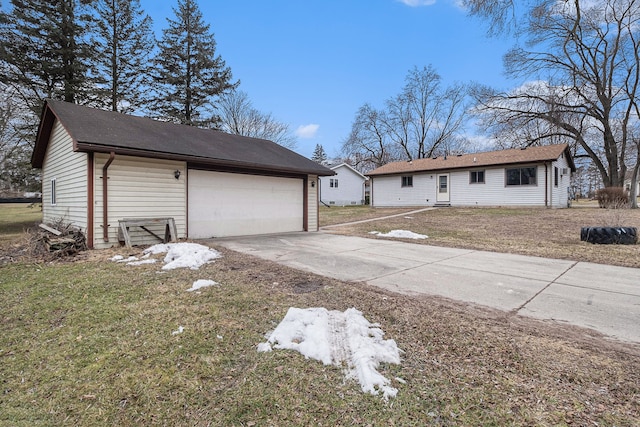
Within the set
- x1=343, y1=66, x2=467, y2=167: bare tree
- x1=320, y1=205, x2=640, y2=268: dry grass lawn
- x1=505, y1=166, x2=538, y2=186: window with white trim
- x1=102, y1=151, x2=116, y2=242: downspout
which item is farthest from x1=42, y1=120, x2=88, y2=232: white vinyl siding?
x1=343, y1=66, x2=467, y2=167: bare tree

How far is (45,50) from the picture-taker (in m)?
14.7

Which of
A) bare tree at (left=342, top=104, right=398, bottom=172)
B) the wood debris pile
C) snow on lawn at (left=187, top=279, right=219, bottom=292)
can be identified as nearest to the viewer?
snow on lawn at (left=187, top=279, right=219, bottom=292)

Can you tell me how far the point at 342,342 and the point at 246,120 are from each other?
1142 inches

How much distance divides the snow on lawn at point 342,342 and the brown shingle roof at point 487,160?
1878cm

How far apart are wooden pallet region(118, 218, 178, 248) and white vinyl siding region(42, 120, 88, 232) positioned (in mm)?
863

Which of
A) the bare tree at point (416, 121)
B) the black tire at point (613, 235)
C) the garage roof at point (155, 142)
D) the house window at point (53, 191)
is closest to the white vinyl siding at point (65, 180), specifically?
the house window at point (53, 191)

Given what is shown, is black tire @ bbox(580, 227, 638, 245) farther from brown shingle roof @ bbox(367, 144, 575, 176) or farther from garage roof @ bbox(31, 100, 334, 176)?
brown shingle roof @ bbox(367, 144, 575, 176)

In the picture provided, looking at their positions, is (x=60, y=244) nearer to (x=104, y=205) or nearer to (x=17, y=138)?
(x=104, y=205)

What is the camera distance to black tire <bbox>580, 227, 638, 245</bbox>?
812cm

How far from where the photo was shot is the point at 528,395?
2150mm

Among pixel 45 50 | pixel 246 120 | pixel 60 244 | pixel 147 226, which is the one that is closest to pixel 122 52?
pixel 45 50

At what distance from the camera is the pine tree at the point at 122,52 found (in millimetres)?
16734

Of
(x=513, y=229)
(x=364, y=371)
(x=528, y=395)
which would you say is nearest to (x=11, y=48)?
(x=364, y=371)

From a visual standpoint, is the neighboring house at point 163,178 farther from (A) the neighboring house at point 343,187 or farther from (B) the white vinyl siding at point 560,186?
(A) the neighboring house at point 343,187
